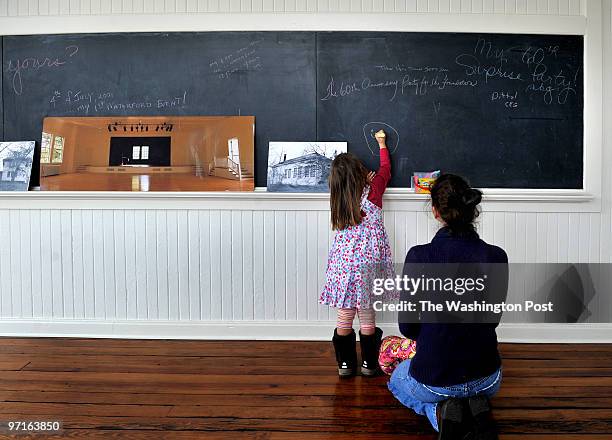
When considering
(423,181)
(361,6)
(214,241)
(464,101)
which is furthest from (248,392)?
(361,6)

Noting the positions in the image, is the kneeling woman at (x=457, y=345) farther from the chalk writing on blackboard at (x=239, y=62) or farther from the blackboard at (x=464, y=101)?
the chalk writing on blackboard at (x=239, y=62)

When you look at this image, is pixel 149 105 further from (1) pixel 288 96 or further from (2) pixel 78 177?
(1) pixel 288 96

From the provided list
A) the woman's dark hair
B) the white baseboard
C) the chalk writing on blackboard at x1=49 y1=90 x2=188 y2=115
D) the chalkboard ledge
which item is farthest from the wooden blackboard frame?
the woman's dark hair

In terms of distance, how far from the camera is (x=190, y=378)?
9.97 ft

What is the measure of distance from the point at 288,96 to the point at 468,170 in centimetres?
120

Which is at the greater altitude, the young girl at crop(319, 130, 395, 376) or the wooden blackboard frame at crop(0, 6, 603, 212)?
the wooden blackboard frame at crop(0, 6, 603, 212)

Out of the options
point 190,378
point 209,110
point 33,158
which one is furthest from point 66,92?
point 190,378

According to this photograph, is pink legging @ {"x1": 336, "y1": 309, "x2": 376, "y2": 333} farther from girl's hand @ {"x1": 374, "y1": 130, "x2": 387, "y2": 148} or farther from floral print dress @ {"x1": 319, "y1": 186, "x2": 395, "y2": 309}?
girl's hand @ {"x1": 374, "y1": 130, "x2": 387, "y2": 148}

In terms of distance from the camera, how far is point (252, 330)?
3.76 meters

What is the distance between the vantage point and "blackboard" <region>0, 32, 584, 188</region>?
145 inches

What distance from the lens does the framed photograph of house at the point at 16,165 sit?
3.80 meters

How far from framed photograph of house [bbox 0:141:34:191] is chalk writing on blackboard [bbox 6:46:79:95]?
34 centimetres

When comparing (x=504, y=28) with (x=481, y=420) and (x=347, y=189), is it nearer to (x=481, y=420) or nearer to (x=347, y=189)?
(x=347, y=189)

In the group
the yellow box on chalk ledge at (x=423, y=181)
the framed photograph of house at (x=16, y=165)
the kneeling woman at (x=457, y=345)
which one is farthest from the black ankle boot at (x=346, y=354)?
the framed photograph of house at (x=16, y=165)
